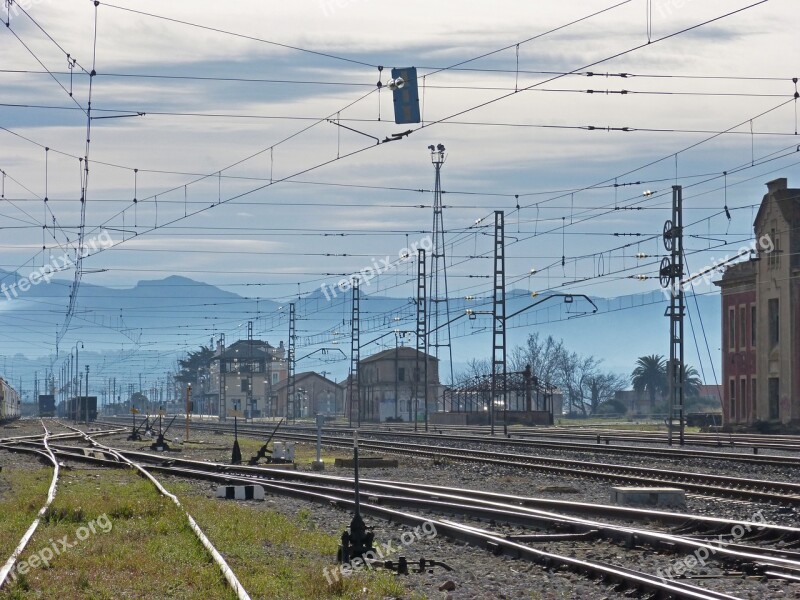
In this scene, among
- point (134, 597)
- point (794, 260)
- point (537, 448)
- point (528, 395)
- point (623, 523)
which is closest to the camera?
point (134, 597)

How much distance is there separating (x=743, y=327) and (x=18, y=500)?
6104 cm

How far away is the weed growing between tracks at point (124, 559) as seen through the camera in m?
13.4

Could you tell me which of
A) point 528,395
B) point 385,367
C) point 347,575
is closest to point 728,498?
point 347,575

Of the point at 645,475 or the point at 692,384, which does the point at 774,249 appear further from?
the point at 692,384

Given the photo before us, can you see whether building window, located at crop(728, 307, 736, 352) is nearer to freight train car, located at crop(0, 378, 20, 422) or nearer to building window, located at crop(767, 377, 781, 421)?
building window, located at crop(767, 377, 781, 421)

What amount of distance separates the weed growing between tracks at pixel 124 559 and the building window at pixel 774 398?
55.9m

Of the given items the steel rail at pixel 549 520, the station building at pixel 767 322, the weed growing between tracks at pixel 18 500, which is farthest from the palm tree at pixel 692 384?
the steel rail at pixel 549 520

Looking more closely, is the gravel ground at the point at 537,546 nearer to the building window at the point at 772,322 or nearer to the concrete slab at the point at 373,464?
the concrete slab at the point at 373,464

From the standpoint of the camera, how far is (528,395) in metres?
98.1

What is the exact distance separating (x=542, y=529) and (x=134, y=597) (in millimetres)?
7862

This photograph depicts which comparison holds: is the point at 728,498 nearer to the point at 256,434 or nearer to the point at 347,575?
the point at 347,575

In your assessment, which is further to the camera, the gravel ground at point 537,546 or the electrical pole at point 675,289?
the electrical pole at point 675,289

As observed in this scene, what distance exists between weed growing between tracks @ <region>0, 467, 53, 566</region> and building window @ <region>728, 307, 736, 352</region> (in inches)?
2085

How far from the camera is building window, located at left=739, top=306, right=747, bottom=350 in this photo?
78375 millimetres
